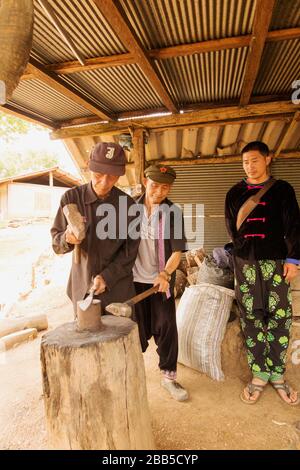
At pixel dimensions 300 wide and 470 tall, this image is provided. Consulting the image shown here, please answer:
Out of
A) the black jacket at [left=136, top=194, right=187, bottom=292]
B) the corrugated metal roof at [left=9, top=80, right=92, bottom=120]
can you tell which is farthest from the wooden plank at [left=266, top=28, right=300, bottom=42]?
the corrugated metal roof at [left=9, top=80, right=92, bottom=120]

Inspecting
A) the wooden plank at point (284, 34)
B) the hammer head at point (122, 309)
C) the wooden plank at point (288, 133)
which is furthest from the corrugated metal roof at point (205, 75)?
the hammer head at point (122, 309)

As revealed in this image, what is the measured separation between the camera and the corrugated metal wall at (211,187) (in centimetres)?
667

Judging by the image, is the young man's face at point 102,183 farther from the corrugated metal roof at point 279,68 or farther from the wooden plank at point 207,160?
the wooden plank at point 207,160

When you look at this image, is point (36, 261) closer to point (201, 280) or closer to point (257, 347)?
point (201, 280)

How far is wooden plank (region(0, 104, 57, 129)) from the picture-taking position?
4.58 m

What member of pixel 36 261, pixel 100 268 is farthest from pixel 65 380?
pixel 36 261

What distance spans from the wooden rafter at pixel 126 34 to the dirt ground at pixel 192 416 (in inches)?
127

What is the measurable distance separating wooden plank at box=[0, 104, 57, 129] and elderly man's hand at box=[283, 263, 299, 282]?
403cm

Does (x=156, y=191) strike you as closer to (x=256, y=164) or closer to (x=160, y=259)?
(x=160, y=259)

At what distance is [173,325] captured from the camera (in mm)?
3088

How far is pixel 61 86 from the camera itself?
12.6 ft

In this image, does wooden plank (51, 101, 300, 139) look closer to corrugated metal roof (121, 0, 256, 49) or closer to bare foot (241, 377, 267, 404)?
corrugated metal roof (121, 0, 256, 49)

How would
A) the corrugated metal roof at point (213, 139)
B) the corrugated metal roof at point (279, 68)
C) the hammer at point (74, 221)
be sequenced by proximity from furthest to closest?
the corrugated metal roof at point (213, 139) < the corrugated metal roof at point (279, 68) < the hammer at point (74, 221)

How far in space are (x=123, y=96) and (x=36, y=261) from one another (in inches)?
420
